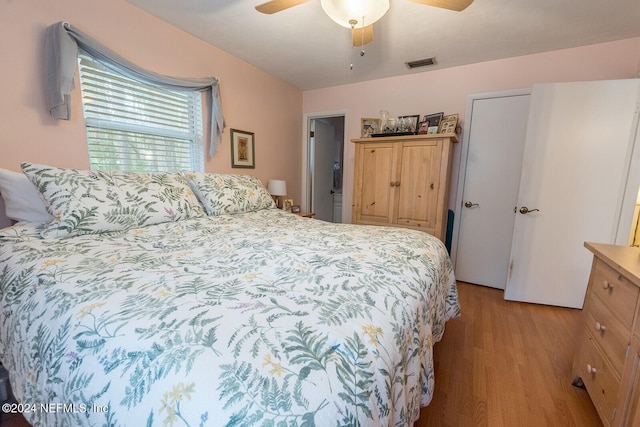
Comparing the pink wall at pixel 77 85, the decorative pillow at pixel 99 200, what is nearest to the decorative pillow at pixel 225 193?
the decorative pillow at pixel 99 200

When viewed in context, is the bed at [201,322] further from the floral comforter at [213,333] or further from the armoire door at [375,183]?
the armoire door at [375,183]

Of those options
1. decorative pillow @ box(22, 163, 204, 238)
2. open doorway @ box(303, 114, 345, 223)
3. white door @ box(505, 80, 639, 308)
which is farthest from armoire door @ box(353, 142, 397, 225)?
decorative pillow @ box(22, 163, 204, 238)

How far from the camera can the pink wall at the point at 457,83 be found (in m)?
2.36

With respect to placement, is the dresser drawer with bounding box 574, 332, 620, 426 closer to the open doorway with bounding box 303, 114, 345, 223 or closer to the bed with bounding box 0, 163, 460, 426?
the bed with bounding box 0, 163, 460, 426

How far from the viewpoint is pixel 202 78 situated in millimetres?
2447

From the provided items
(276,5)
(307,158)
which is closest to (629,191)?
(276,5)

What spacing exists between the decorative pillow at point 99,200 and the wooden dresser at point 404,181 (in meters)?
1.89

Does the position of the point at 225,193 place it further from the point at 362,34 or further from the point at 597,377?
the point at 597,377

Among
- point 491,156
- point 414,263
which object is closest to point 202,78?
point 414,263

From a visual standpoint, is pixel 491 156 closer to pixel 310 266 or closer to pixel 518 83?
pixel 518 83

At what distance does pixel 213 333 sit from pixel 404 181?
2504 mm

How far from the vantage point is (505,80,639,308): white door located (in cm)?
212

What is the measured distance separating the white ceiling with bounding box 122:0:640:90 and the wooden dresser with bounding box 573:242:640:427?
1.72 metres

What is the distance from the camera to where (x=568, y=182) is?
227 cm
